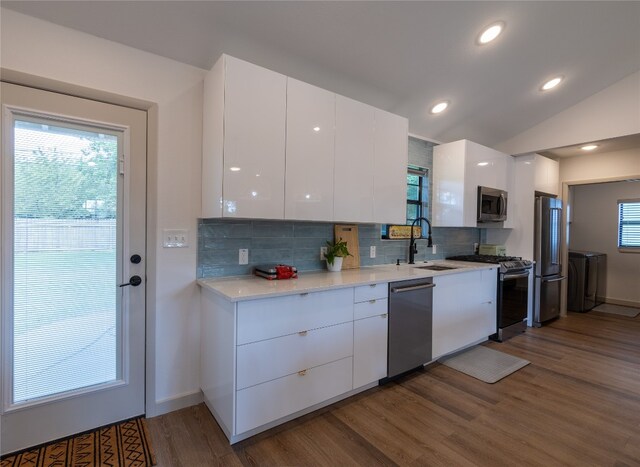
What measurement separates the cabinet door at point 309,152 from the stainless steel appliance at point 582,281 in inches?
190

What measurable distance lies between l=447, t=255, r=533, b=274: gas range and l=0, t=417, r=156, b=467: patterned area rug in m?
3.62

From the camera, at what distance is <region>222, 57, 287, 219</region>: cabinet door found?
1.91 meters

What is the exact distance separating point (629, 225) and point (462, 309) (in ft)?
14.8

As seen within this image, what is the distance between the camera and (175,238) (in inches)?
83.0

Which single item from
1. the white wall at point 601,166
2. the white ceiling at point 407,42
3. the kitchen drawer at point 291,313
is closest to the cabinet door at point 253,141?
the white ceiling at point 407,42

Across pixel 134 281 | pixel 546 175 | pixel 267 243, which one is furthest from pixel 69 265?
pixel 546 175

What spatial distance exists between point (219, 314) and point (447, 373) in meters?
2.07

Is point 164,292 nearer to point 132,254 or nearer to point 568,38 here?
point 132,254

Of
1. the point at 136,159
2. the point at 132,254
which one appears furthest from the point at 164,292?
the point at 136,159

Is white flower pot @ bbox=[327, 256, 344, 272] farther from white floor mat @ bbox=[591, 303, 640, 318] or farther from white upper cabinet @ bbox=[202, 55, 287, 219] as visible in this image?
white floor mat @ bbox=[591, 303, 640, 318]

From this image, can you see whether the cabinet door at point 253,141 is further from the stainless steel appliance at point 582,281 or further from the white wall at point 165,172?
the stainless steel appliance at point 582,281

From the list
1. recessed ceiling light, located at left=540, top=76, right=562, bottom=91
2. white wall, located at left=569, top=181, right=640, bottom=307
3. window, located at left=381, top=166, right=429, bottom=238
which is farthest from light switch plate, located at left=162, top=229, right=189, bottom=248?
white wall, located at left=569, top=181, right=640, bottom=307

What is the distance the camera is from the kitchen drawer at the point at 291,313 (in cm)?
175

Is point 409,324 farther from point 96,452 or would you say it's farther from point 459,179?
point 96,452
